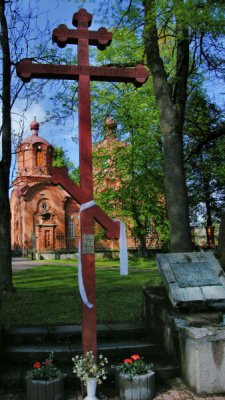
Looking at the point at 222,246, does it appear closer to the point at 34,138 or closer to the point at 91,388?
the point at 91,388

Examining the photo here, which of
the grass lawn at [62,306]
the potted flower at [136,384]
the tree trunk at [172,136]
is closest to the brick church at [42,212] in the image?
the grass lawn at [62,306]

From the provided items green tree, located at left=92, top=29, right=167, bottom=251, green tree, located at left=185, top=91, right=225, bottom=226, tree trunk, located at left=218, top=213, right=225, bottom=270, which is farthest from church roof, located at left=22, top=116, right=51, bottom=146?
tree trunk, located at left=218, top=213, right=225, bottom=270

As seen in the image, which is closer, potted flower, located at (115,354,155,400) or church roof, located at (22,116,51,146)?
potted flower, located at (115,354,155,400)

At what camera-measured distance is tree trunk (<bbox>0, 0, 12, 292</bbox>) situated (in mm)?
10117

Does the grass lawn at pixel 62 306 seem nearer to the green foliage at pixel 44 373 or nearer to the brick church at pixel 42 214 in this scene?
the green foliage at pixel 44 373

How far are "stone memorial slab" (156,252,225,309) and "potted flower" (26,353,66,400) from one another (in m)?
1.79

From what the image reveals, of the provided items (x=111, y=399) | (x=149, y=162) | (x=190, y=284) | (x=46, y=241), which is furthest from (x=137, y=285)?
(x=46, y=241)

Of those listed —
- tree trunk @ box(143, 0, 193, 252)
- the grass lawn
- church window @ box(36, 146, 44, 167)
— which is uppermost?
church window @ box(36, 146, 44, 167)

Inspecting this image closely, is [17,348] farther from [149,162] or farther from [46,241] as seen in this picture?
[46,241]

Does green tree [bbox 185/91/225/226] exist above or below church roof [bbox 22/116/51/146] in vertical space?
below

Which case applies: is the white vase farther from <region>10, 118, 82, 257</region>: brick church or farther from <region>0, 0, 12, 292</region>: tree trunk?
<region>10, 118, 82, 257</region>: brick church

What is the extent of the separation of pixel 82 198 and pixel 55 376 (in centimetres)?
195

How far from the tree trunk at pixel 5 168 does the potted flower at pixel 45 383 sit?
5426 millimetres

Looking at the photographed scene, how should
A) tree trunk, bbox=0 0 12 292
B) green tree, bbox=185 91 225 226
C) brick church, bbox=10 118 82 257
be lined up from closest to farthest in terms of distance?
tree trunk, bbox=0 0 12 292, green tree, bbox=185 91 225 226, brick church, bbox=10 118 82 257
